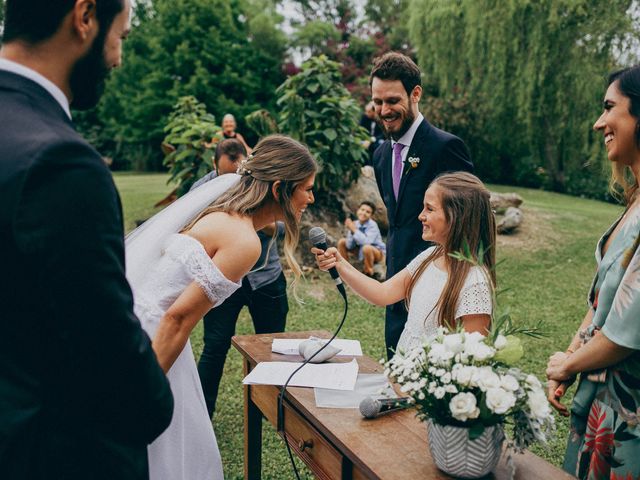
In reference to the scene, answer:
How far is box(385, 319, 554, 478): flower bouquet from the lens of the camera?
154 cm

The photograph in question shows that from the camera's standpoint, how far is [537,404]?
5.24 ft

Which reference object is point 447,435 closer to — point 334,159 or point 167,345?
point 167,345

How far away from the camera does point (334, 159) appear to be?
8766mm

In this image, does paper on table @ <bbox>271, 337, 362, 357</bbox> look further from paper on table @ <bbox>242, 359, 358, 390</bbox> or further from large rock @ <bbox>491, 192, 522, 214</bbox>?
large rock @ <bbox>491, 192, 522, 214</bbox>

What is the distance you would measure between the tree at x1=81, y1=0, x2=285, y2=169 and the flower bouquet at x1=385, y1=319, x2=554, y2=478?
90.6 ft

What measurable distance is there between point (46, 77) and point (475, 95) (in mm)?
18705

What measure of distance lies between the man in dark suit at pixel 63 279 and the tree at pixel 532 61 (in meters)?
15.4

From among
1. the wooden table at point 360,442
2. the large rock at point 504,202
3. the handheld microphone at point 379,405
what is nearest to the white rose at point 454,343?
the wooden table at point 360,442

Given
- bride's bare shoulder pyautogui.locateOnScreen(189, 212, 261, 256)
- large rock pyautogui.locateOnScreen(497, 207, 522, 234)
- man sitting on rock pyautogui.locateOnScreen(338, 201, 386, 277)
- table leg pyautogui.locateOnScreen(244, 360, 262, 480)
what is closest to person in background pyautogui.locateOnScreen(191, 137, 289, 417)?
table leg pyautogui.locateOnScreen(244, 360, 262, 480)

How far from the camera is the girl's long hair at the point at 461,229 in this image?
2.59m

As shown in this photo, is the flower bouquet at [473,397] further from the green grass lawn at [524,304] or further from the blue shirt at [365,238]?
the blue shirt at [365,238]

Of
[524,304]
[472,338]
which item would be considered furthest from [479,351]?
[524,304]

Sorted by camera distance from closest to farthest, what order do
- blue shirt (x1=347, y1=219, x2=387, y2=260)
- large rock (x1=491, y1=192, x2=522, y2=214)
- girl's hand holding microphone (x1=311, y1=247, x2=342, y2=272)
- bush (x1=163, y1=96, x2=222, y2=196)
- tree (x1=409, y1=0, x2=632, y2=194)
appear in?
girl's hand holding microphone (x1=311, y1=247, x2=342, y2=272) → blue shirt (x1=347, y1=219, x2=387, y2=260) → bush (x1=163, y1=96, x2=222, y2=196) → large rock (x1=491, y1=192, x2=522, y2=214) → tree (x1=409, y1=0, x2=632, y2=194)

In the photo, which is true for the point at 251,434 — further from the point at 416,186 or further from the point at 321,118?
the point at 321,118
